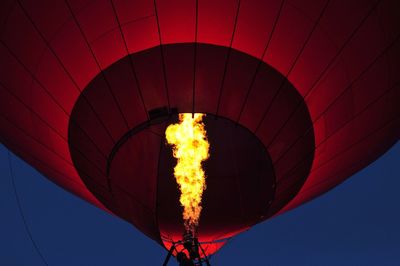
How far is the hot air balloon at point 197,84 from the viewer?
14.3ft

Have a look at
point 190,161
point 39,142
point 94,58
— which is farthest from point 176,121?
point 39,142

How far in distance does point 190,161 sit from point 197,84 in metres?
1.14

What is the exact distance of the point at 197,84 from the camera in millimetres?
4703

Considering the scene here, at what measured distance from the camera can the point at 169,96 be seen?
4.72 metres

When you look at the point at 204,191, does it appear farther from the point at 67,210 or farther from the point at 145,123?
the point at 67,210

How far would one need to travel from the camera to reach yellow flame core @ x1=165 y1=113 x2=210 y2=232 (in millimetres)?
5203

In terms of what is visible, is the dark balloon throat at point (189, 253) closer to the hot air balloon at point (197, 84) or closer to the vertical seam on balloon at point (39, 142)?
the hot air balloon at point (197, 84)

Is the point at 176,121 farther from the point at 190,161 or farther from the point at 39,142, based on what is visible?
the point at 39,142

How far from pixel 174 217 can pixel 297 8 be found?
9.42ft

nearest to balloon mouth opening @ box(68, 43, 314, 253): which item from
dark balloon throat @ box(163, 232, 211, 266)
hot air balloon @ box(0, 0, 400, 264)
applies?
hot air balloon @ box(0, 0, 400, 264)

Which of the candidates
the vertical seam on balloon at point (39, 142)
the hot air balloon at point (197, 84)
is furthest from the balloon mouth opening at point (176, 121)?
the vertical seam on balloon at point (39, 142)

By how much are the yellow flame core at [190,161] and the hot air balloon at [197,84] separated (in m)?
0.15

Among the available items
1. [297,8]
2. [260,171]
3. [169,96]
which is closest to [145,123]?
[169,96]

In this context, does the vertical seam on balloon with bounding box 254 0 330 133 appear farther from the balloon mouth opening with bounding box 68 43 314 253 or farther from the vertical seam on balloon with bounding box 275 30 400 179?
the vertical seam on balloon with bounding box 275 30 400 179
